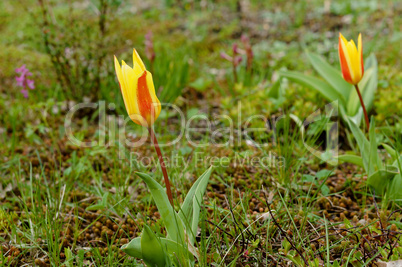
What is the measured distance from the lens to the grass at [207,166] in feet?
4.70

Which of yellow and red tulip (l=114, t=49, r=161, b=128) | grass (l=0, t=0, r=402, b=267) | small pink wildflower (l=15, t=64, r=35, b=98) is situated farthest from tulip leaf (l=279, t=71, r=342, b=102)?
small pink wildflower (l=15, t=64, r=35, b=98)

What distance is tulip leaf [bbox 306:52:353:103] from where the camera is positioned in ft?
8.04

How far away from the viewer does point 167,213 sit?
48.7 inches

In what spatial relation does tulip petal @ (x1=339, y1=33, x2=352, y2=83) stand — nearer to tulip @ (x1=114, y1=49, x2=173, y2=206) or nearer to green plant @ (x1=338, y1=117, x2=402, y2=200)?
green plant @ (x1=338, y1=117, x2=402, y2=200)

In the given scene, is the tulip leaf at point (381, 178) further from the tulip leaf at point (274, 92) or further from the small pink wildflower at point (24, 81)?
the small pink wildflower at point (24, 81)

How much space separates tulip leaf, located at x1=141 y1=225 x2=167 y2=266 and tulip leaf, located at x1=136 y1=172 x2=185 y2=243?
0.08 meters

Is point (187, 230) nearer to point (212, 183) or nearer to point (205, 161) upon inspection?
point (212, 183)

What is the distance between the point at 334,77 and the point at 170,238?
1.87 meters

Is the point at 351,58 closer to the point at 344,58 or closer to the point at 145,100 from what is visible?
the point at 344,58

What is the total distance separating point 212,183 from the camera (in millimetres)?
1966

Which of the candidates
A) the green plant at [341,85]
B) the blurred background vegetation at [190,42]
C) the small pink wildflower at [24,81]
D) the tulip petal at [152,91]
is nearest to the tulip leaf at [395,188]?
the green plant at [341,85]

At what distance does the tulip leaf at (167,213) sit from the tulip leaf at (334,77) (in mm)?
1741

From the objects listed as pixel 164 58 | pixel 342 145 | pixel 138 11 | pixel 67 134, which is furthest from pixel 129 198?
pixel 138 11

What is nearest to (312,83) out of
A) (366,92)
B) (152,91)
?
(366,92)
